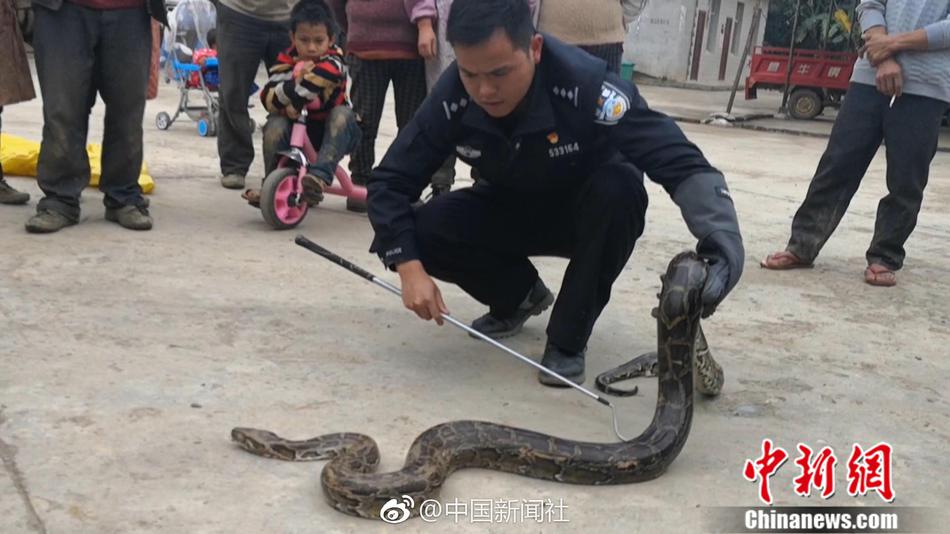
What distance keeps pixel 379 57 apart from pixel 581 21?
1.28 metres

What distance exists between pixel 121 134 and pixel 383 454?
324cm

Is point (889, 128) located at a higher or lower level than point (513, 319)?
higher

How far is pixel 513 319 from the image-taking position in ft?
13.9

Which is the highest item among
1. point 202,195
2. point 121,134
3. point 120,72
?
point 120,72

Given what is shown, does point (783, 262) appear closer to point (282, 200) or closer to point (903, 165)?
point (903, 165)

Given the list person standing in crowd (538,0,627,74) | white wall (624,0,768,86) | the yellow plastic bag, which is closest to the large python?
person standing in crowd (538,0,627,74)

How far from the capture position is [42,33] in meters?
5.16

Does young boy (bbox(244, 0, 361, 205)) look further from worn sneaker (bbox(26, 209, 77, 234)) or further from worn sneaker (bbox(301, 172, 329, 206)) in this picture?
worn sneaker (bbox(26, 209, 77, 234))

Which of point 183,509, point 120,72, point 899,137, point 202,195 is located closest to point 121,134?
point 120,72

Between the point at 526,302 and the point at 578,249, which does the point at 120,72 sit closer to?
the point at 526,302

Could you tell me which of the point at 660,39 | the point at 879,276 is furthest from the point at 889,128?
the point at 660,39

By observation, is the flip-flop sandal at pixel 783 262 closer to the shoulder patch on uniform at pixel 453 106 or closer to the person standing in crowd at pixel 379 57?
the person standing in crowd at pixel 379 57

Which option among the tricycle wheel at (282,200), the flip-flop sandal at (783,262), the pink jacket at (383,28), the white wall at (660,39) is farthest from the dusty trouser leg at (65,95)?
the white wall at (660,39)

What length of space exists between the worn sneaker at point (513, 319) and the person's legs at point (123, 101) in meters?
2.27
